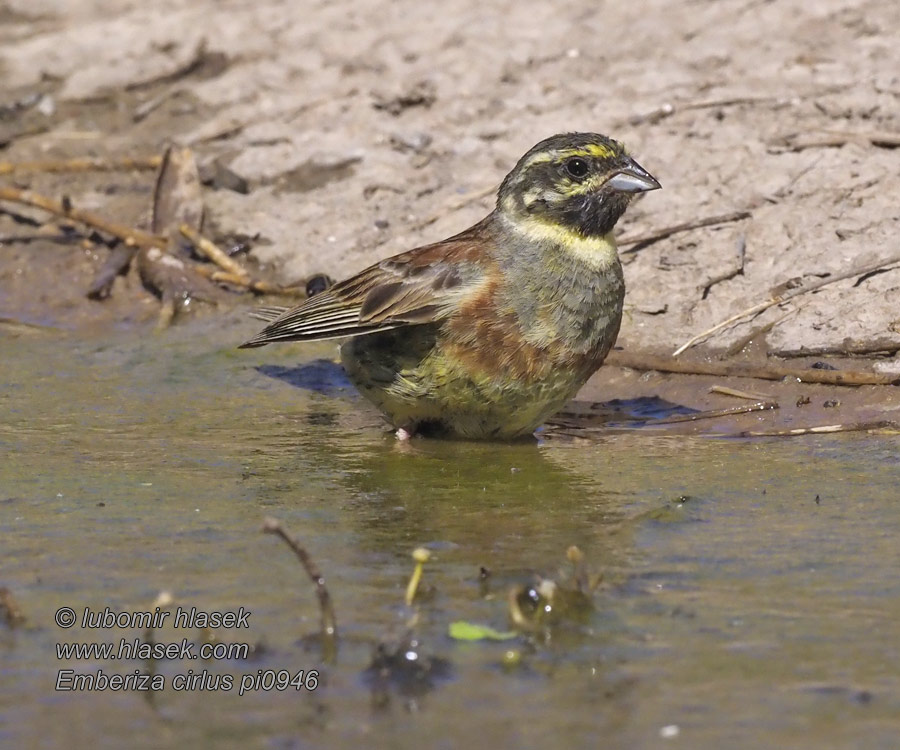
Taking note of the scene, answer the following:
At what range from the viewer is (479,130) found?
28.0 ft

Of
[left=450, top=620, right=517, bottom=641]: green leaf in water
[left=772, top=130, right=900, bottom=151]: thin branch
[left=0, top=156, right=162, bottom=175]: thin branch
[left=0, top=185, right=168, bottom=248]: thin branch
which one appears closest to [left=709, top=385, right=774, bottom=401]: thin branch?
[left=772, top=130, right=900, bottom=151]: thin branch

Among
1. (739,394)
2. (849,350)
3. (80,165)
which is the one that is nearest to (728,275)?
(849,350)

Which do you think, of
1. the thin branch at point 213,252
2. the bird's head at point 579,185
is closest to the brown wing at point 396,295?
the bird's head at point 579,185

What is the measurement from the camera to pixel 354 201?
840 centimetres

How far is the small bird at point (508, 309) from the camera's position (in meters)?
5.72

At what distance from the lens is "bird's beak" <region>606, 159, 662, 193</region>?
5.95 meters

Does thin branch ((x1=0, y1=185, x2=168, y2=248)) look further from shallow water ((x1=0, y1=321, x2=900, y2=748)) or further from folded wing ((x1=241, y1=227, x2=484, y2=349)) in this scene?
folded wing ((x1=241, y1=227, x2=484, y2=349))

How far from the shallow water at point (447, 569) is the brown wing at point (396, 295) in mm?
399

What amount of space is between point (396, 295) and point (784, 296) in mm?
1846

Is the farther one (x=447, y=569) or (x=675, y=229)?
(x=675, y=229)

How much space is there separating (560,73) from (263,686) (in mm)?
5877

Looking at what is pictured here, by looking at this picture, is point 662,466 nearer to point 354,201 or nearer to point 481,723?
point 481,723

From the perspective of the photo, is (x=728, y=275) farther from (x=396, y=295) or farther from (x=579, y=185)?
(x=396, y=295)

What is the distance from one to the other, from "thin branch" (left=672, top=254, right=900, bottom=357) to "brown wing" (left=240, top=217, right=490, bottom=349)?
1.16 meters
